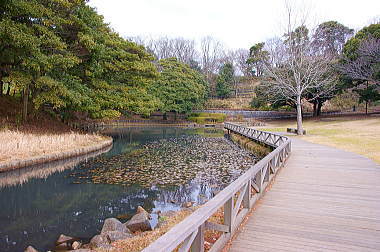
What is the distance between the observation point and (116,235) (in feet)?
17.2

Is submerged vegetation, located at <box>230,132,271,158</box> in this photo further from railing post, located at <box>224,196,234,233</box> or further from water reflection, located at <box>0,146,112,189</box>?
railing post, located at <box>224,196,234,233</box>

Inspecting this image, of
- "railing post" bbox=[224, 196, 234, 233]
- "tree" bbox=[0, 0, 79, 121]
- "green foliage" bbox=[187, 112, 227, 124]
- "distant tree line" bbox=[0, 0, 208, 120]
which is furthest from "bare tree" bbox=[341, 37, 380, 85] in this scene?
"railing post" bbox=[224, 196, 234, 233]

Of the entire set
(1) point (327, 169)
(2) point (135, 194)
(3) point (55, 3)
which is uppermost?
(3) point (55, 3)

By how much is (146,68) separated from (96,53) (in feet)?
15.7

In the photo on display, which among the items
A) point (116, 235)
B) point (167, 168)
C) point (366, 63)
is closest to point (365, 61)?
point (366, 63)

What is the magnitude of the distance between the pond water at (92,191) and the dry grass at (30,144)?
914mm

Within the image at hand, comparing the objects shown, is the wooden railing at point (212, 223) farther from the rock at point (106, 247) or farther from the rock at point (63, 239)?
the rock at point (63, 239)

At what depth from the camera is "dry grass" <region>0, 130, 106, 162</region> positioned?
1142 centimetres

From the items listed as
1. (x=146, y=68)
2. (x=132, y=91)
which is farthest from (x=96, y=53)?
(x=132, y=91)

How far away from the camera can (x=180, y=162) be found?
1361 cm

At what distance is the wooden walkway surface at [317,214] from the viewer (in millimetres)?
3629

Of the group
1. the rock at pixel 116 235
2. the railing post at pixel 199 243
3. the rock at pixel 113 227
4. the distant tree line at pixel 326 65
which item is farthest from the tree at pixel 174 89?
the railing post at pixel 199 243

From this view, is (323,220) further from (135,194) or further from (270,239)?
(135,194)

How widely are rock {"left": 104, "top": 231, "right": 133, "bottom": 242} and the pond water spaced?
33.6 inches
